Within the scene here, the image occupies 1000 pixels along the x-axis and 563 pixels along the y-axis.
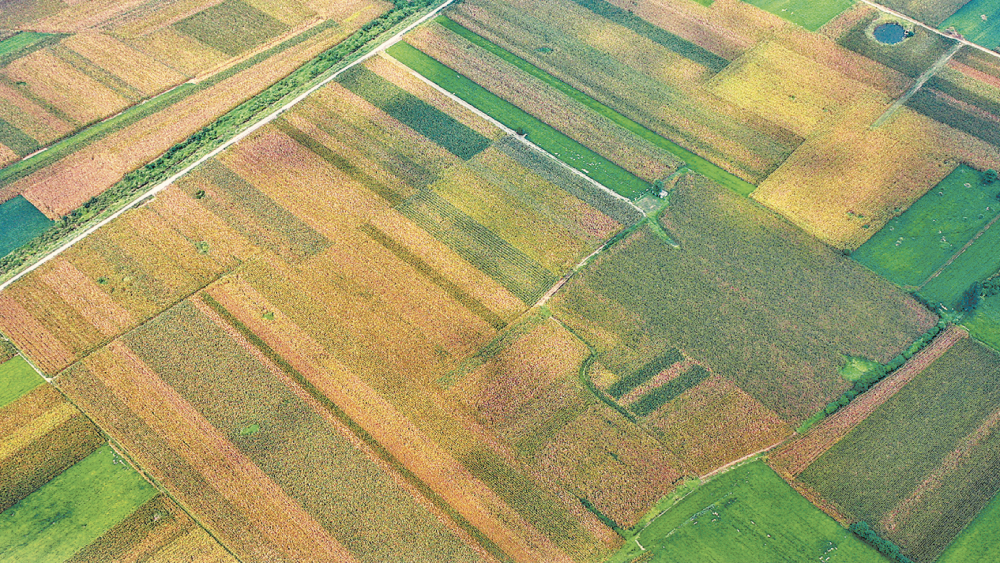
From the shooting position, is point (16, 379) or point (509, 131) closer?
point (16, 379)

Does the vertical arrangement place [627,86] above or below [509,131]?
above

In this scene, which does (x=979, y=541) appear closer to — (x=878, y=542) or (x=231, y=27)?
(x=878, y=542)

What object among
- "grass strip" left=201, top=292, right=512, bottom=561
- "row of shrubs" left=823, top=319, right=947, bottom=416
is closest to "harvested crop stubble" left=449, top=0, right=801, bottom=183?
"row of shrubs" left=823, top=319, right=947, bottom=416

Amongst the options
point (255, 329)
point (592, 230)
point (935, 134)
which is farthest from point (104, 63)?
point (935, 134)

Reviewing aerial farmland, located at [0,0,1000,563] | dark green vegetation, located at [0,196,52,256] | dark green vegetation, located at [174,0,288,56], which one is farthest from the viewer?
dark green vegetation, located at [174,0,288,56]

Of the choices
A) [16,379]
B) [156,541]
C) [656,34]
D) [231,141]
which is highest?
[656,34]

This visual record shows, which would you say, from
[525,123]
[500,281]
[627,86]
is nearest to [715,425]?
[500,281]

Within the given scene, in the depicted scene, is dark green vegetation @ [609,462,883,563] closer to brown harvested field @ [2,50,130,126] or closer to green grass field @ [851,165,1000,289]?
green grass field @ [851,165,1000,289]

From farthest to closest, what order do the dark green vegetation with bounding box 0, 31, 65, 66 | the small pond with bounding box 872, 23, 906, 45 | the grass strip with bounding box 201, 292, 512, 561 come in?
the small pond with bounding box 872, 23, 906, 45, the dark green vegetation with bounding box 0, 31, 65, 66, the grass strip with bounding box 201, 292, 512, 561

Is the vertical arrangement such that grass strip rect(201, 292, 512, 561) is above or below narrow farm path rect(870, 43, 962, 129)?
below
